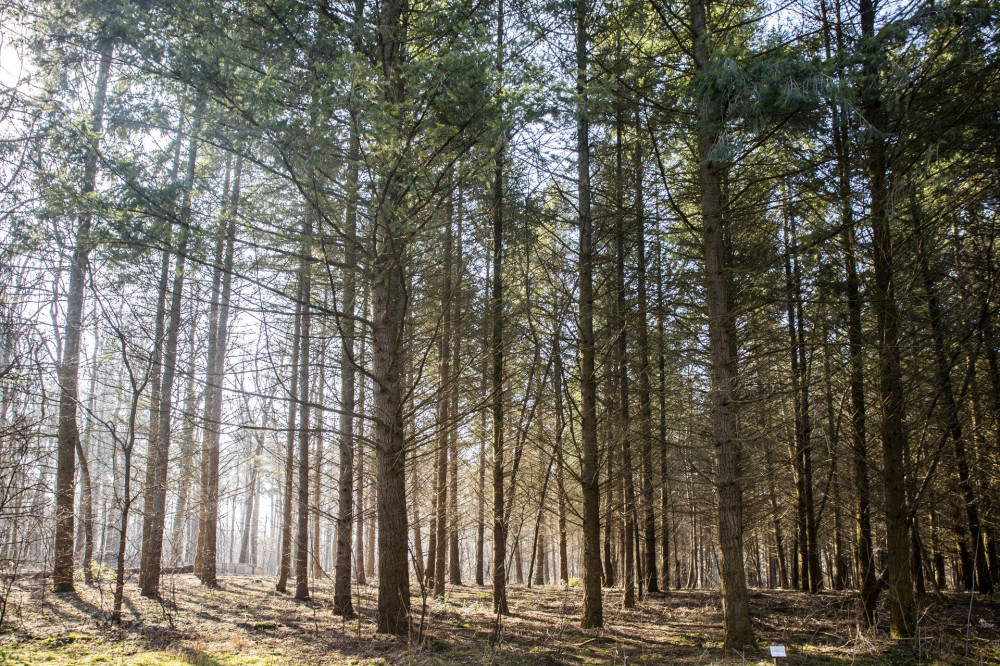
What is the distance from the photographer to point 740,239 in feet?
39.1

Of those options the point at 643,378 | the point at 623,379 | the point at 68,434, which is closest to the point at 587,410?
the point at 623,379

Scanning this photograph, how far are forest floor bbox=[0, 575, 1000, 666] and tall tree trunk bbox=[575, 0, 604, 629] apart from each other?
23.0 inches

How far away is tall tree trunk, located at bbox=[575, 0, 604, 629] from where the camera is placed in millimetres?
8836

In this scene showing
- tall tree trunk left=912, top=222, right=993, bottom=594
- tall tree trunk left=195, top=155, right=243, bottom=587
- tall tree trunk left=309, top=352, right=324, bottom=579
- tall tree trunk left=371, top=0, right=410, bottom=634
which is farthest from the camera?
tall tree trunk left=195, top=155, right=243, bottom=587

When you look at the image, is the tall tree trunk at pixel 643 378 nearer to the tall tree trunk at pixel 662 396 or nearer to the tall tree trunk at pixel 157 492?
the tall tree trunk at pixel 662 396

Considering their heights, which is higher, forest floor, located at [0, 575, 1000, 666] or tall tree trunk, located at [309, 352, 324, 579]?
tall tree trunk, located at [309, 352, 324, 579]

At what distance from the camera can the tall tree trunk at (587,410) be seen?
884 cm

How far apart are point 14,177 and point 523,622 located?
29.5 ft

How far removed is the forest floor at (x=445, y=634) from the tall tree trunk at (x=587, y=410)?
59 centimetres

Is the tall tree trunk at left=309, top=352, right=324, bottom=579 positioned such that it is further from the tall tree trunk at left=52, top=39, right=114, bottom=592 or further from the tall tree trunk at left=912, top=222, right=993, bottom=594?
the tall tree trunk at left=912, top=222, right=993, bottom=594

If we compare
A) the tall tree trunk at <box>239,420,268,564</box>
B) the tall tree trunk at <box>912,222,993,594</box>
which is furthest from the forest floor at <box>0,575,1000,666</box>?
the tall tree trunk at <box>239,420,268,564</box>

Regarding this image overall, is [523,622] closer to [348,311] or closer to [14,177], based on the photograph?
[348,311]

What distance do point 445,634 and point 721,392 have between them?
495 cm

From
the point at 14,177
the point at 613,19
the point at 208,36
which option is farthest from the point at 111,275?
the point at 613,19
